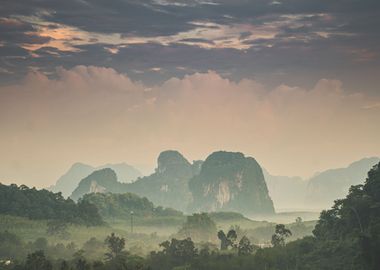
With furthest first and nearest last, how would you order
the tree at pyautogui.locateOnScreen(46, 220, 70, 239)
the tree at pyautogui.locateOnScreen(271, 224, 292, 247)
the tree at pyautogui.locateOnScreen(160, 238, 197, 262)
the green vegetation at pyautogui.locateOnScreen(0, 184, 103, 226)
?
1. the green vegetation at pyautogui.locateOnScreen(0, 184, 103, 226)
2. the tree at pyautogui.locateOnScreen(46, 220, 70, 239)
3. the tree at pyautogui.locateOnScreen(271, 224, 292, 247)
4. the tree at pyautogui.locateOnScreen(160, 238, 197, 262)

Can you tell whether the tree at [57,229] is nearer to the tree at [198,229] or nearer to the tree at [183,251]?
the tree at [198,229]

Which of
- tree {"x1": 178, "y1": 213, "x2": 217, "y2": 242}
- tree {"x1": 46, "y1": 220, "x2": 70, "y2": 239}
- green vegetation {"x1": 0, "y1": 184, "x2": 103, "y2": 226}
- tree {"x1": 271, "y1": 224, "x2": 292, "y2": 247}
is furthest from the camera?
tree {"x1": 178, "y1": 213, "x2": 217, "y2": 242}

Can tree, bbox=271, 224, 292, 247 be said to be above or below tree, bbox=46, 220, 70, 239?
below

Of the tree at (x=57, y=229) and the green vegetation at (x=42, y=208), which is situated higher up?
the green vegetation at (x=42, y=208)

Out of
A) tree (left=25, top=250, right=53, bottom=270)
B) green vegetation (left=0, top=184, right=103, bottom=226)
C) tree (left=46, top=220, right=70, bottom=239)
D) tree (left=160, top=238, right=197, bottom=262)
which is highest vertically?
green vegetation (left=0, top=184, right=103, bottom=226)

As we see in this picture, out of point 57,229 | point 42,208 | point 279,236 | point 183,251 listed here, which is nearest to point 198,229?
point 57,229

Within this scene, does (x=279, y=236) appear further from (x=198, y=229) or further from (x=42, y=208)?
(x=42, y=208)

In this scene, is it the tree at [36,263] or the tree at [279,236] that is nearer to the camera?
the tree at [36,263]

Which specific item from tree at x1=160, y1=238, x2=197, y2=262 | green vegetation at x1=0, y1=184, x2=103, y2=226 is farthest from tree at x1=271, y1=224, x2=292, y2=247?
green vegetation at x1=0, y1=184, x2=103, y2=226

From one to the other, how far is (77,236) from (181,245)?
62.7 meters

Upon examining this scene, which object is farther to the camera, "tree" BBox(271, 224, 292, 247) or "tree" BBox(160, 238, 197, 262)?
"tree" BBox(271, 224, 292, 247)

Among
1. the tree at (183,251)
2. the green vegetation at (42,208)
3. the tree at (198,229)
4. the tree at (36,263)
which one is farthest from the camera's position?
the tree at (198,229)

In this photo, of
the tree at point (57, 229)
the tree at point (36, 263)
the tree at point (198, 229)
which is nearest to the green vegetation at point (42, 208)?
the tree at point (57, 229)

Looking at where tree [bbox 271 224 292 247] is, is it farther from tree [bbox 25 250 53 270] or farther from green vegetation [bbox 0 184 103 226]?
green vegetation [bbox 0 184 103 226]
